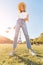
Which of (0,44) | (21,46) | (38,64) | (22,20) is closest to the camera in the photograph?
(38,64)

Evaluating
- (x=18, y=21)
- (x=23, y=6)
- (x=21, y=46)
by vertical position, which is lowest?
(x=21, y=46)

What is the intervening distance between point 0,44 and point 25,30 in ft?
10.4

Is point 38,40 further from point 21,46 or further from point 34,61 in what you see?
point 34,61

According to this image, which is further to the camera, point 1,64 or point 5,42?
point 5,42

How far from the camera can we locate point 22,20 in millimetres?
8398

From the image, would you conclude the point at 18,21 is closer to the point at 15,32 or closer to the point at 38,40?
the point at 15,32

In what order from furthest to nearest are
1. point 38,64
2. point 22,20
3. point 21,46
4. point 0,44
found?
1. point 0,44
2. point 21,46
3. point 22,20
4. point 38,64

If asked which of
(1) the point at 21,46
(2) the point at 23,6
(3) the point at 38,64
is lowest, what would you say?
(3) the point at 38,64

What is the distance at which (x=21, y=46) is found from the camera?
10.3 metres

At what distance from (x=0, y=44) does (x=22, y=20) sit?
11.0 feet

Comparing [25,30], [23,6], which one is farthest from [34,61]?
[23,6]

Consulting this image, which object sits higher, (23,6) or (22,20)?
(23,6)

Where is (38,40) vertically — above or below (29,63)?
above

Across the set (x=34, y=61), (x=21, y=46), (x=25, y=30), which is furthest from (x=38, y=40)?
(x=34, y=61)
